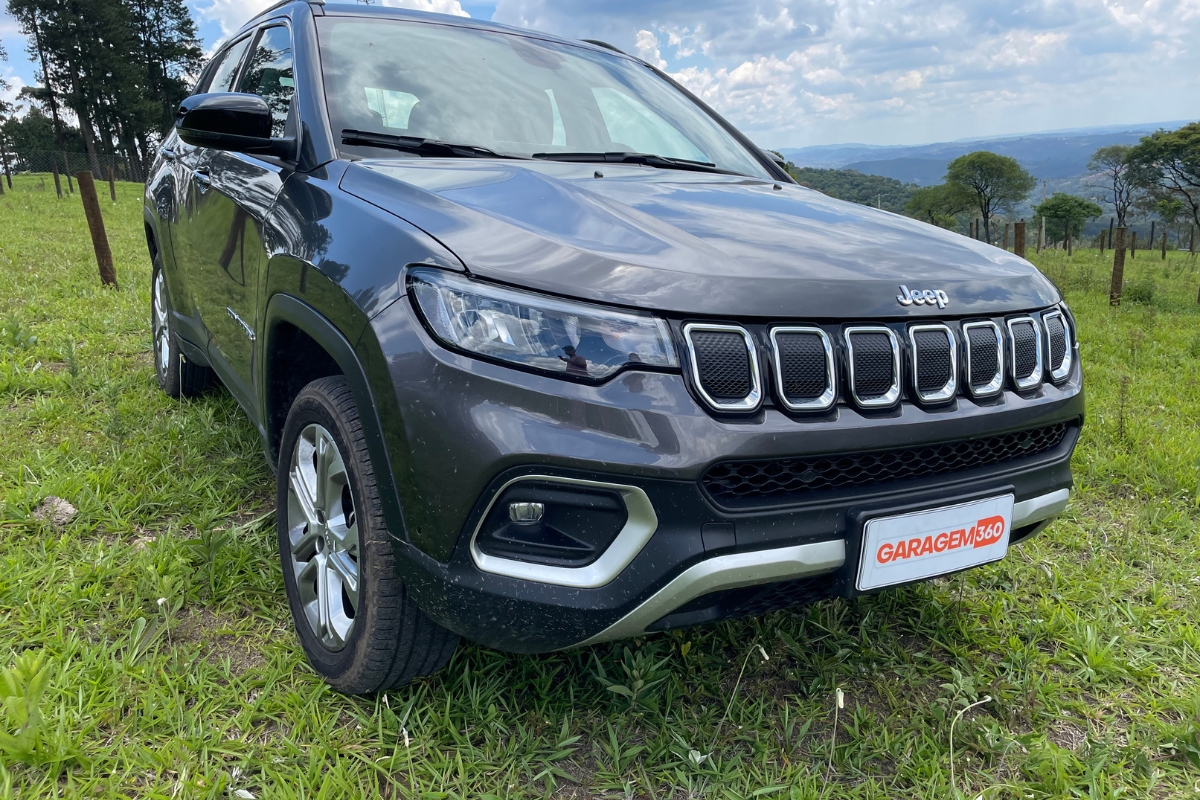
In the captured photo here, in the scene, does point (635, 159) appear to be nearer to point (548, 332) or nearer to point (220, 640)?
point (548, 332)

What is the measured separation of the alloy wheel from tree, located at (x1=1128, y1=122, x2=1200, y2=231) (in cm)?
6073

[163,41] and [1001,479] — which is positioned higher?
[163,41]

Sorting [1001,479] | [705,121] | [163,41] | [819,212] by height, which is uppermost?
[163,41]

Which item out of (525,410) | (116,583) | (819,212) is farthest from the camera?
(116,583)

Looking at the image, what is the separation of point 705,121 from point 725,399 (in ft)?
6.53

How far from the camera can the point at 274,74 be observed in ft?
8.63

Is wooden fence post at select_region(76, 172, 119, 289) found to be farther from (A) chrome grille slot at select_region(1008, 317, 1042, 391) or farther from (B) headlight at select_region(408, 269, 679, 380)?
(A) chrome grille slot at select_region(1008, 317, 1042, 391)

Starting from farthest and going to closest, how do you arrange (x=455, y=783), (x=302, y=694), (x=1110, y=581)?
(x=1110, y=581)
(x=302, y=694)
(x=455, y=783)

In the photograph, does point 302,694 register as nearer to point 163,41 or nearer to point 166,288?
point 166,288

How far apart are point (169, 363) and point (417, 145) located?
2385 mm

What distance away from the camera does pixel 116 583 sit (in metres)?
2.32

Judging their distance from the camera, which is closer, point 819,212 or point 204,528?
point 819,212


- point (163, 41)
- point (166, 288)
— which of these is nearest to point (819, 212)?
point (166, 288)

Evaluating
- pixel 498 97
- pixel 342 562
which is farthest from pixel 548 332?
pixel 498 97
